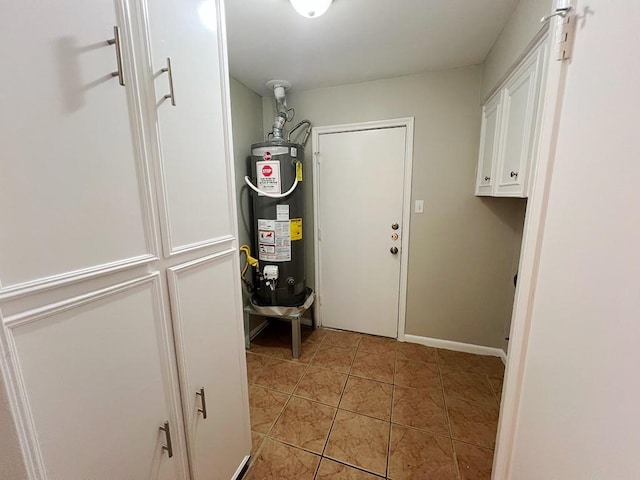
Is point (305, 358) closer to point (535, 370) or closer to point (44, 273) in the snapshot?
Result: point (535, 370)

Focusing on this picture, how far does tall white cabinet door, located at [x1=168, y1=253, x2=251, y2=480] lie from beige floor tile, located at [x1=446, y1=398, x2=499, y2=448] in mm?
1245

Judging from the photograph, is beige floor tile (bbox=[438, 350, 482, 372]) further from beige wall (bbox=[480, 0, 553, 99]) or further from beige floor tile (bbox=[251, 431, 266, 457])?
beige wall (bbox=[480, 0, 553, 99])

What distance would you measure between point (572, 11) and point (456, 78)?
1605 mm

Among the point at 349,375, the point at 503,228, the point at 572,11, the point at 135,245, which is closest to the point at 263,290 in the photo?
the point at 349,375

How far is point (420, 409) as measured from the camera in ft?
5.47

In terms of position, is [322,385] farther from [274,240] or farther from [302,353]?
[274,240]

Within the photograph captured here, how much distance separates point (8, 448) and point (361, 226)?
7.33ft

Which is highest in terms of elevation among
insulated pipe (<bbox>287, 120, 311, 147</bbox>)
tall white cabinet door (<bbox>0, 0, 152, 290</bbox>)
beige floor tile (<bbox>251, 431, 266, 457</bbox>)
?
insulated pipe (<bbox>287, 120, 311, 147</bbox>)

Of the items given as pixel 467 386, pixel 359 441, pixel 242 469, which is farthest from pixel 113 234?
pixel 467 386

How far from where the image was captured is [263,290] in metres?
2.26

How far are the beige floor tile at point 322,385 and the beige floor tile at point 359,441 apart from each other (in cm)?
15

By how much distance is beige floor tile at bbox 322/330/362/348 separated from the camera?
2.42m

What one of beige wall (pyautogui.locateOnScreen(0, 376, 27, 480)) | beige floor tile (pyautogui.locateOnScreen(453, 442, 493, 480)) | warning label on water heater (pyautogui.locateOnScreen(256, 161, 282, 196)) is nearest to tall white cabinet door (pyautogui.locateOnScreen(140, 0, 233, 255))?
beige wall (pyautogui.locateOnScreen(0, 376, 27, 480))

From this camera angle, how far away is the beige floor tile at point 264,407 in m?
1.56
